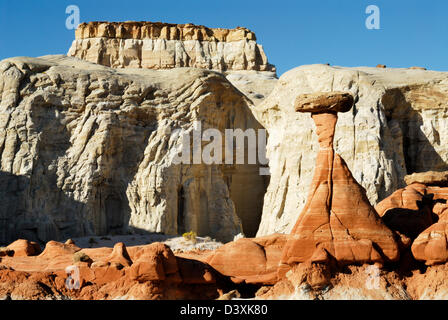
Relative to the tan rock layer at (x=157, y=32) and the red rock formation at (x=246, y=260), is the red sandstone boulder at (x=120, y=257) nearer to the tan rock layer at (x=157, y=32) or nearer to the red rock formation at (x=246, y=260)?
the red rock formation at (x=246, y=260)

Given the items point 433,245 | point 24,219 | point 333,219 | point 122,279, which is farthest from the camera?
point 24,219

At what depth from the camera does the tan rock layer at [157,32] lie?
9431cm

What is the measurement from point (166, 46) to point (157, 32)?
236 centimetres

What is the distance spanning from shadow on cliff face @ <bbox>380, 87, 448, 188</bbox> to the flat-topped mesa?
4179 centimetres

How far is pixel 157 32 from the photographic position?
96000mm

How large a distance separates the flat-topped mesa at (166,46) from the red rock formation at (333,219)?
61749 millimetres

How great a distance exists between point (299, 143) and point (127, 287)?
76.4 feet

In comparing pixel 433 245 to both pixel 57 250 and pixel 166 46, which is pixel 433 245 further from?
pixel 166 46

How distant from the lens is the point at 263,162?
56.6 m

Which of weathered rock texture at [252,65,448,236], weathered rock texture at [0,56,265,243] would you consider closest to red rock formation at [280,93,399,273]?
weathered rock texture at [252,65,448,236]

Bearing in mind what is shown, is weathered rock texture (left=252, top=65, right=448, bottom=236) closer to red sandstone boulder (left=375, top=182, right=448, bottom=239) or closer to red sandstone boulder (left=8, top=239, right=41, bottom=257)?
red sandstone boulder (left=375, top=182, right=448, bottom=239)

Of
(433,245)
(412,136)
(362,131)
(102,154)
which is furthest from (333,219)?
(412,136)

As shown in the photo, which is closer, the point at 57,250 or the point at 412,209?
the point at 57,250

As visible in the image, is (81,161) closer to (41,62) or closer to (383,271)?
(41,62)
